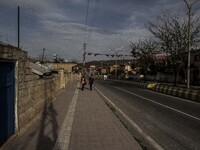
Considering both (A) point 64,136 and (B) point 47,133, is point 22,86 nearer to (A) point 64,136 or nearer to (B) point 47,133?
(B) point 47,133

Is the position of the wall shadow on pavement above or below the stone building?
below

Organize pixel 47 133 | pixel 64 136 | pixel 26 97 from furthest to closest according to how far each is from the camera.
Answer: pixel 26 97, pixel 47 133, pixel 64 136

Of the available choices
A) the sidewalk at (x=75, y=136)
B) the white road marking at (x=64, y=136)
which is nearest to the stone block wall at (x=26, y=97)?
the sidewalk at (x=75, y=136)

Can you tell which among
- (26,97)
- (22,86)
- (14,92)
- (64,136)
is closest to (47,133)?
(64,136)

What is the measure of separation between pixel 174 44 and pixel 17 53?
32.0 m

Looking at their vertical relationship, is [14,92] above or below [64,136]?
above

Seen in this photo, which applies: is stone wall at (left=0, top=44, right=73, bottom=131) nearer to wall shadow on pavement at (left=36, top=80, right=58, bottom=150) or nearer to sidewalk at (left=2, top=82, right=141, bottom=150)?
sidewalk at (left=2, top=82, right=141, bottom=150)

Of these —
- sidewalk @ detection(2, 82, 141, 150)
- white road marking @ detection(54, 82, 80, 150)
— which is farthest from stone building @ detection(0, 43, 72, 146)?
white road marking @ detection(54, 82, 80, 150)

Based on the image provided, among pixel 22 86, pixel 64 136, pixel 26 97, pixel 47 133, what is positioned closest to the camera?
pixel 64 136

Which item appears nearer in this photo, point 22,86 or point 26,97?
point 22,86

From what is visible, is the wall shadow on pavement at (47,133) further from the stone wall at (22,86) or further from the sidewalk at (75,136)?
the stone wall at (22,86)

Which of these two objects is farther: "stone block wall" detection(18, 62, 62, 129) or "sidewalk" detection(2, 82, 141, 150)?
"stone block wall" detection(18, 62, 62, 129)

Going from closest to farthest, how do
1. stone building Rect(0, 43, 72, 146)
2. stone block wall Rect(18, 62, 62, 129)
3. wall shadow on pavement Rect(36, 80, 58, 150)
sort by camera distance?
stone building Rect(0, 43, 72, 146)
wall shadow on pavement Rect(36, 80, 58, 150)
stone block wall Rect(18, 62, 62, 129)

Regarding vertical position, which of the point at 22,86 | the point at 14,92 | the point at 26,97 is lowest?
the point at 26,97
